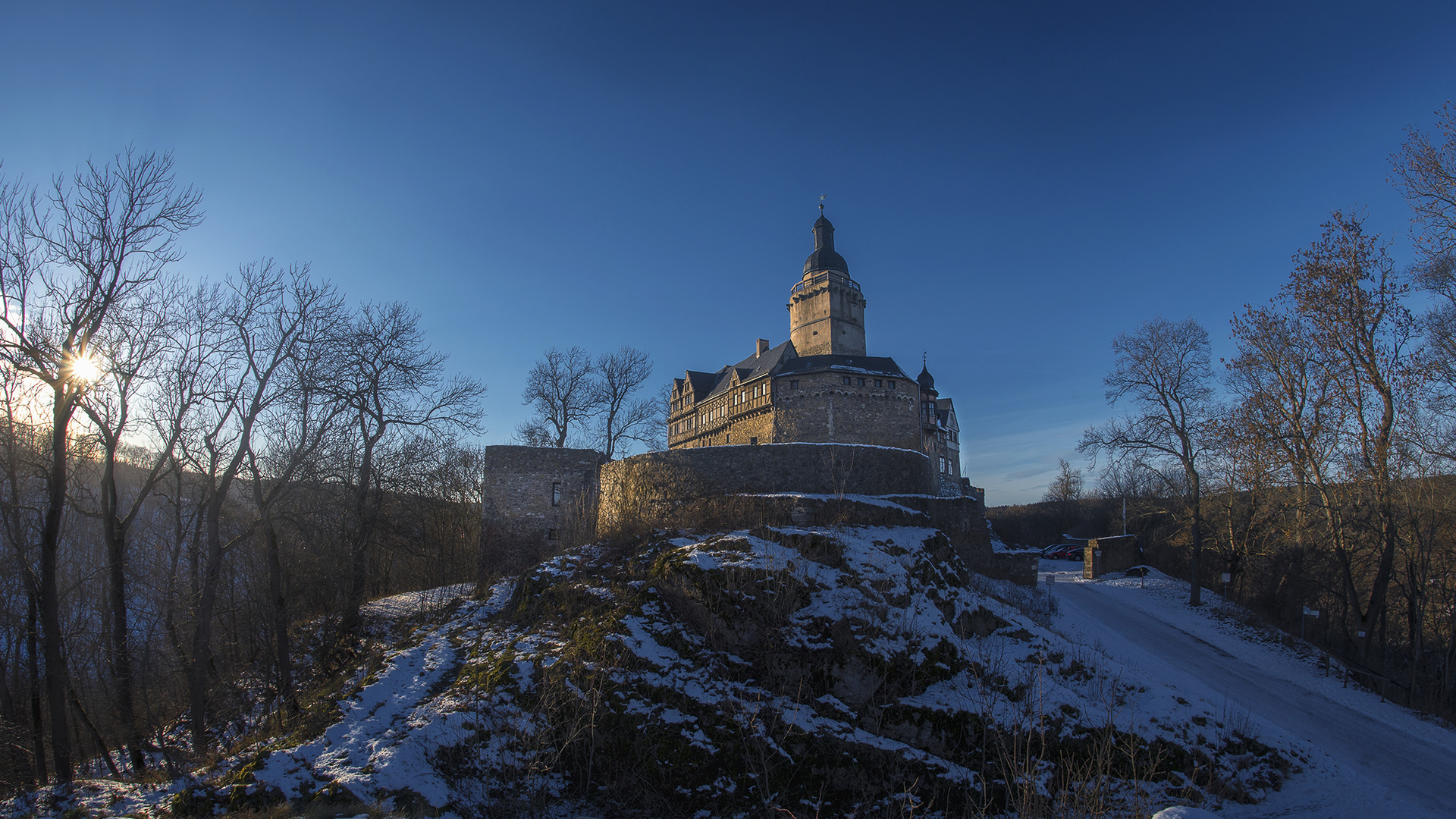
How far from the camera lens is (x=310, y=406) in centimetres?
1439

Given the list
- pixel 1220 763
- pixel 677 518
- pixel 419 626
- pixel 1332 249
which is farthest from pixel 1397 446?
pixel 419 626

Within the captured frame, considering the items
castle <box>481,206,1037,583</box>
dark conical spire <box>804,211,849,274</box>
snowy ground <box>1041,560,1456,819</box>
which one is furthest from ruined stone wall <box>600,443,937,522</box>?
dark conical spire <box>804,211,849,274</box>

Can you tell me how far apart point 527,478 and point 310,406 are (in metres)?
8.75

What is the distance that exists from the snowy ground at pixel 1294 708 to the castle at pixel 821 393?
47.5 feet

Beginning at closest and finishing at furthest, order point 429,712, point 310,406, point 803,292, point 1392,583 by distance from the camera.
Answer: point 429,712, point 310,406, point 1392,583, point 803,292

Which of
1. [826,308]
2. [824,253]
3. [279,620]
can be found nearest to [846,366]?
[826,308]

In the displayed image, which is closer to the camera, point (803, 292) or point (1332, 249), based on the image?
Result: point (1332, 249)

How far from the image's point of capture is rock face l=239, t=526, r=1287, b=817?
24.4 feet

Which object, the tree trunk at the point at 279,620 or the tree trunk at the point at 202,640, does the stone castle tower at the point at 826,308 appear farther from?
the tree trunk at the point at 202,640

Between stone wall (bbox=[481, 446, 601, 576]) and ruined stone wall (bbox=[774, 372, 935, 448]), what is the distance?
47.2 ft

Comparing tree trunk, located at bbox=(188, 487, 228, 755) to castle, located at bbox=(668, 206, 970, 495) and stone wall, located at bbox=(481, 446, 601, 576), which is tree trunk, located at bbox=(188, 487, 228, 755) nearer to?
stone wall, located at bbox=(481, 446, 601, 576)

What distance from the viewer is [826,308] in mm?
41156

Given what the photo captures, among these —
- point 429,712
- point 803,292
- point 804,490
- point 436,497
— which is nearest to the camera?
point 429,712

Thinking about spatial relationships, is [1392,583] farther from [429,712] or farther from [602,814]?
[429,712]
